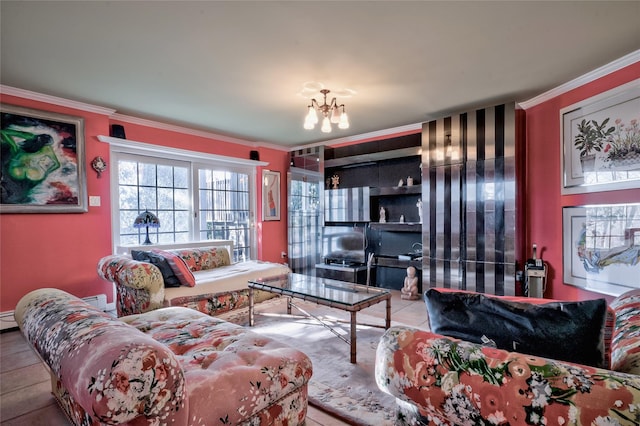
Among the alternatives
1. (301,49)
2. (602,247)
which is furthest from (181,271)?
(602,247)

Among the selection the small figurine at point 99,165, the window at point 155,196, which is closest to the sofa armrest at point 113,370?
the small figurine at point 99,165

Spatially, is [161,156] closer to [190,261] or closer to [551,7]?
[190,261]

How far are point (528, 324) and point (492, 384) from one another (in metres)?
0.28

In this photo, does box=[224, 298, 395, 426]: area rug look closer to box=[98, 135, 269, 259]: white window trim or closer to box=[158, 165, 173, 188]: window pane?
box=[98, 135, 269, 259]: white window trim

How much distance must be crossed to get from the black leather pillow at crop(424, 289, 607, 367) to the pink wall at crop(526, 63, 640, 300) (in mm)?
2639

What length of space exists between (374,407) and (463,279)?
252 cm

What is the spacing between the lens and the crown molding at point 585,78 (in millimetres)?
2627

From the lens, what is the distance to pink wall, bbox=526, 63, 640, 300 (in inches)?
124

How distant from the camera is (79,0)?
6.14 feet

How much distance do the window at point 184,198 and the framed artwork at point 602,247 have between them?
14.7 feet

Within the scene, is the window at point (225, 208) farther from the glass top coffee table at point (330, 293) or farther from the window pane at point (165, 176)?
the glass top coffee table at point (330, 293)

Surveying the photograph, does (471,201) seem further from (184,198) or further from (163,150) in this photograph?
(163,150)

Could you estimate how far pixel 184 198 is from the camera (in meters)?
4.76

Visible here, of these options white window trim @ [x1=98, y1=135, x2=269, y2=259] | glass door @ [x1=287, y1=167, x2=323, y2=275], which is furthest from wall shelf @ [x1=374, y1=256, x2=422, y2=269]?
white window trim @ [x1=98, y1=135, x2=269, y2=259]
